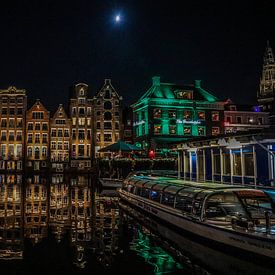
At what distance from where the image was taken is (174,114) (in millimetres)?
61656

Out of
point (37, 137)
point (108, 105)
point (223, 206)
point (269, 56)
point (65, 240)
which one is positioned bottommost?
point (65, 240)

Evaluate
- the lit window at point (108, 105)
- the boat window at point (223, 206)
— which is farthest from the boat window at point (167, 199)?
the lit window at point (108, 105)

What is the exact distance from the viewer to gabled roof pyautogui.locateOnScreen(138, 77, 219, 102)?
2434 inches

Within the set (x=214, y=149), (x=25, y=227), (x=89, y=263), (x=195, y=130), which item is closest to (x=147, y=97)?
(x=195, y=130)

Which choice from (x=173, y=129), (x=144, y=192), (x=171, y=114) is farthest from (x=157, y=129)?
(x=144, y=192)

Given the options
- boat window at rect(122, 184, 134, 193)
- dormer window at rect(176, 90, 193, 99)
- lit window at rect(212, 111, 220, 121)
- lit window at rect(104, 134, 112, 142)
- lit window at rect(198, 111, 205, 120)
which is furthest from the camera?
lit window at rect(104, 134, 112, 142)

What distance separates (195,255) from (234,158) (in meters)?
10.7

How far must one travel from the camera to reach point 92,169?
2680 inches

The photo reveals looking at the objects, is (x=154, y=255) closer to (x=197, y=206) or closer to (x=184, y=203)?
(x=197, y=206)

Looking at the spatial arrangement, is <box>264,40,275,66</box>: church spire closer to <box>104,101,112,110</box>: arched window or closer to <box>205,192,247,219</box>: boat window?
<box>104,101,112,110</box>: arched window

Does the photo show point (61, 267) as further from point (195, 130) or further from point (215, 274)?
point (195, 130)

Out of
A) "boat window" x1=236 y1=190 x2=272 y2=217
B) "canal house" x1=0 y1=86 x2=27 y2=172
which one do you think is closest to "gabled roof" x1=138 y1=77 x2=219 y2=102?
"canal house" x1=0 y1=86 x2=27 y2=172

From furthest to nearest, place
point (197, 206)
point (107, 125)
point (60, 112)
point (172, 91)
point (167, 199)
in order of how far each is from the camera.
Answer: point (107, 125)
point (60, 112)
point (172, 91)
point (167, 199)
point (197, 206)

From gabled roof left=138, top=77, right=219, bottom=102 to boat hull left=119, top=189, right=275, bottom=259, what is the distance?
45.2 metres
